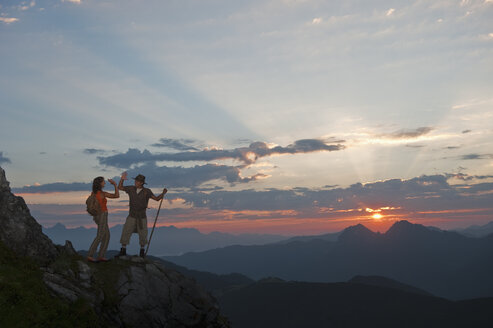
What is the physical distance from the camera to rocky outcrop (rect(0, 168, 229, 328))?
52.4ft

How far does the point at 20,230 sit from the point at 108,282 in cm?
438

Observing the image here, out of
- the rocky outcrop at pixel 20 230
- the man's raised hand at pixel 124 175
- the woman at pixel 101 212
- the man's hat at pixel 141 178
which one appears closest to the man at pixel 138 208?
the man's hat at pixel 141 178

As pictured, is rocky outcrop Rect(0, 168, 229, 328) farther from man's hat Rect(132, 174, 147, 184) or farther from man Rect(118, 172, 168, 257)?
man's hat Rect(132, 174, 147, 184)

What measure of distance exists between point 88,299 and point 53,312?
200 cm

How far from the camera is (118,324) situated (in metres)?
16.1

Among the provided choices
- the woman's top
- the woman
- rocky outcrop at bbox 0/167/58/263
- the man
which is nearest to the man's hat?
the man

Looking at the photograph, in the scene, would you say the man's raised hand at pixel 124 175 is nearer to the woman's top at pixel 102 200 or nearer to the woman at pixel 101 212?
the woman at pixel 101 212

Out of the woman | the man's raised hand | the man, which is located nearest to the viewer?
the woman

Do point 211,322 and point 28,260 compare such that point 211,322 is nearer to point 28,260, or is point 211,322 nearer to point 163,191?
point 163,191

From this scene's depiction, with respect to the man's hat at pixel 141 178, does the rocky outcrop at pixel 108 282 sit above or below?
below

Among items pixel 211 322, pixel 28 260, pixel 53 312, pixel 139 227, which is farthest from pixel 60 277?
pixel 211 322

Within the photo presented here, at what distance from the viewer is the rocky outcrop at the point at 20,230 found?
1662 cm

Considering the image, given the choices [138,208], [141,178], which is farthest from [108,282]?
[141,178]

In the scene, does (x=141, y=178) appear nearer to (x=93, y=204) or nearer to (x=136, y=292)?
(x=93, y=204)
